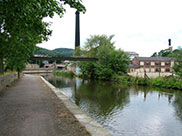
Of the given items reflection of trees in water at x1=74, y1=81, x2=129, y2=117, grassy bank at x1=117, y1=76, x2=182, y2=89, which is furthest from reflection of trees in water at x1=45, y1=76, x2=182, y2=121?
grassy bank at x1=117, y1=76, x2=182, y2=89

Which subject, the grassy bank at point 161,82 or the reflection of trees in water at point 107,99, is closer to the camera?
the reflection of trees in water at point 107,99

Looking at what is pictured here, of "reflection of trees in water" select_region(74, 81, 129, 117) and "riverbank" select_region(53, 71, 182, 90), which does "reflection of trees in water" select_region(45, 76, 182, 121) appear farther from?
"riverbank" select_region(53, 71, 182, 90)

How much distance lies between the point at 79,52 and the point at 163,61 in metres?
35.2

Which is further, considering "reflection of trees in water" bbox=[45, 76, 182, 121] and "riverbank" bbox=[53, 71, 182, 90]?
"riverbank" bbox=[53, 71, 182, 90]

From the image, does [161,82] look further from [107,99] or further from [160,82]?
[107,99]

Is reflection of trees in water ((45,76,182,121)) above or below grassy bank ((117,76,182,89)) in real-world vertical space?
below

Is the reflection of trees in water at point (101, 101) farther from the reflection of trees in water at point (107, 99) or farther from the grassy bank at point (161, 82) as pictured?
the grassy bank at point (161, 82)

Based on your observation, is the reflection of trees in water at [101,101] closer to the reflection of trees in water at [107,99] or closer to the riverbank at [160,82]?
the reflection of trees in water at [107,99]

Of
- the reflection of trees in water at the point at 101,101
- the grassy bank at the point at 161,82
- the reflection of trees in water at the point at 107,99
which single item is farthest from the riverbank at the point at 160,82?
the reflection of trees in water at the point at 101,101

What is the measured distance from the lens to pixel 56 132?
4730 mm

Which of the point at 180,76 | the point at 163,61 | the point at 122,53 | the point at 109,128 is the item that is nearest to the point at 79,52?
the point at 122,53

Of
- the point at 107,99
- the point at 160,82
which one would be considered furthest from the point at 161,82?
the point at 107,99

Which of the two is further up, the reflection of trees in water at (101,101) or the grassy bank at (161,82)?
the grassy bank at (161,82)

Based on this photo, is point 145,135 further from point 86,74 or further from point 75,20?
point 75,20
